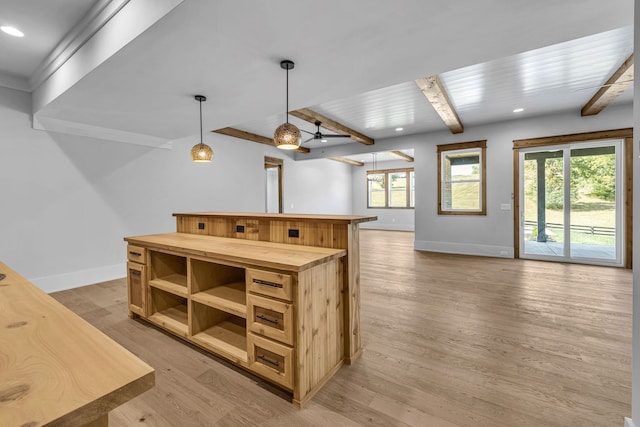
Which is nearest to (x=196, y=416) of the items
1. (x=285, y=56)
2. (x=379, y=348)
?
(x=379, y=348)

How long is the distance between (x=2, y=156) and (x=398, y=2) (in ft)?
15.6

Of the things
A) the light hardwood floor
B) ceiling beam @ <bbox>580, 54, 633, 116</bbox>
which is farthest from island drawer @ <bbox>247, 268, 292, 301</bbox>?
ceiling beam @ <bbox>580, 54, 633, 116</bbox>

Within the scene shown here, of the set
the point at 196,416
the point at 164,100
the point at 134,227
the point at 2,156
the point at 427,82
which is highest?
the point at 427,82

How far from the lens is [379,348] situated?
232 centimetres

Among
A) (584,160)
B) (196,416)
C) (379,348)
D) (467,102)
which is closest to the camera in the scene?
(196,416)

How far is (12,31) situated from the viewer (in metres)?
2.47

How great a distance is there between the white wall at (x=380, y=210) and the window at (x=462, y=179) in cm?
426

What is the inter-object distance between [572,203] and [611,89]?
6.69 ft

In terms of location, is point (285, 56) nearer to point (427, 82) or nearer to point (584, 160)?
point (427, 82)

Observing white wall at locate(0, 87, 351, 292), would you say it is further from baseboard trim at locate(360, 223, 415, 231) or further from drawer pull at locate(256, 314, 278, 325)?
baseboard trim at locate(360, 223, 415, 231)

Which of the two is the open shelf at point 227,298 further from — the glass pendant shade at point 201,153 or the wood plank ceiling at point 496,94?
the wood plank ceiling at point 496,94

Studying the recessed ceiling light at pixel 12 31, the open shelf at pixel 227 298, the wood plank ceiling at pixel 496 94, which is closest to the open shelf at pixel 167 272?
the open shelf at pixel 227 298

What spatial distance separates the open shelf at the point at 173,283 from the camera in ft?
7.88

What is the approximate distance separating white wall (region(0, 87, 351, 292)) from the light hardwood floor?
705 millimetres
